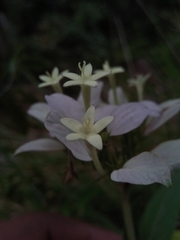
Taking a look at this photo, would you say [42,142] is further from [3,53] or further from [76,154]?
[3,53]

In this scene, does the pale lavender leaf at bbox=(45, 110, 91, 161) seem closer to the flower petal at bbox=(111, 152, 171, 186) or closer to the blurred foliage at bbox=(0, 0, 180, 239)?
the flower petal at bbox=(111, 152, 171, 186)

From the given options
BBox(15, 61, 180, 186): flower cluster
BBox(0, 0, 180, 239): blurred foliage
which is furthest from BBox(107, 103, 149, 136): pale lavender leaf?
BBox(0, 0, 180, 239): blurred foliage

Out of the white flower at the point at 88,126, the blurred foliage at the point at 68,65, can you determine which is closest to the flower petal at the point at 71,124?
the white flower at the point at 88,126

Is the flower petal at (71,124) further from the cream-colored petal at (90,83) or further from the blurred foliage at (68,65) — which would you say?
the blurred foliage at (68,65)

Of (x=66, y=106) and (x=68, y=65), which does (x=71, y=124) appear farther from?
(x=68, y=65)

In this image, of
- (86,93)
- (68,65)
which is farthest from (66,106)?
(68,65)
